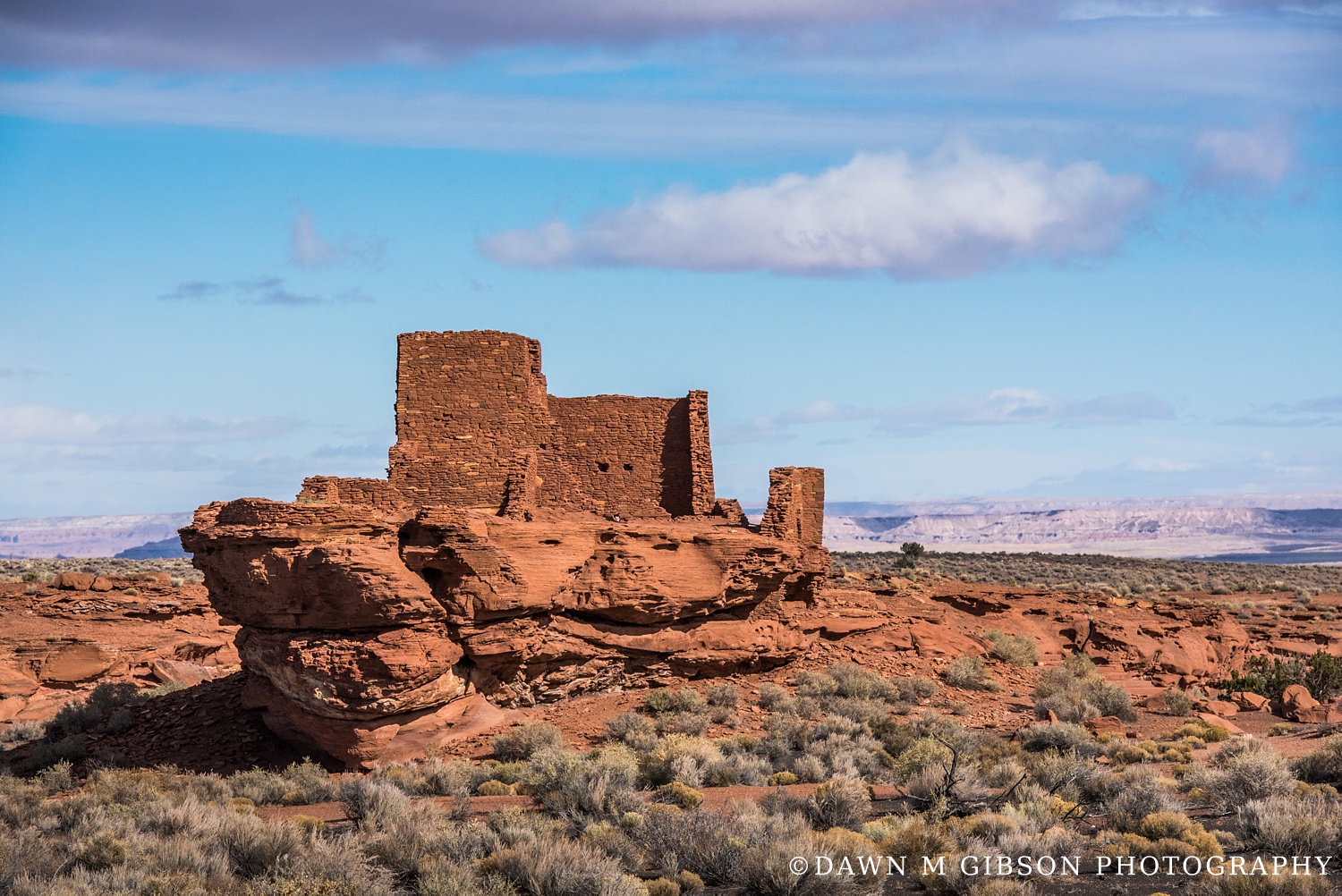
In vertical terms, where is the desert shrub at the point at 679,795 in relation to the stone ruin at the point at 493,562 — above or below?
below

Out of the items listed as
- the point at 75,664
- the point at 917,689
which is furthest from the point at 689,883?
the point at 75,664

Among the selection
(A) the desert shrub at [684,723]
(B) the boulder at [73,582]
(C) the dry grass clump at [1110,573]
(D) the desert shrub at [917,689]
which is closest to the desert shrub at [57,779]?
(A) the desert shrub at [684,723]

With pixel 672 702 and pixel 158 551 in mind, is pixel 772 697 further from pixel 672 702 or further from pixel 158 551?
pixel 158 551

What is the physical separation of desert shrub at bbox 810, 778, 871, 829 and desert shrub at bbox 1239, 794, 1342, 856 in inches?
153

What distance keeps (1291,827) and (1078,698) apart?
31.2 feet

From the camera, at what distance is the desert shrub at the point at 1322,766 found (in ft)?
49.6

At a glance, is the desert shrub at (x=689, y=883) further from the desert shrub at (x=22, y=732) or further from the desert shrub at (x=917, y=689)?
the desert shrub at (x=22, y=732)

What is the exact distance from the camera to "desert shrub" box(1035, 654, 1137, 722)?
803 inches

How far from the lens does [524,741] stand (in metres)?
17.2

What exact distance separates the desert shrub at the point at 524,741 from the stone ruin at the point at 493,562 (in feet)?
2.41

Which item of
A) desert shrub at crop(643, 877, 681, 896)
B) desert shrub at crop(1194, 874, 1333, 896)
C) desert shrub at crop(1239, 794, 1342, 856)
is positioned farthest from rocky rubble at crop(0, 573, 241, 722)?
desert shrub at crop(1194, 874, 1333, 896)

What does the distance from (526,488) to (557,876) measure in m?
10.4

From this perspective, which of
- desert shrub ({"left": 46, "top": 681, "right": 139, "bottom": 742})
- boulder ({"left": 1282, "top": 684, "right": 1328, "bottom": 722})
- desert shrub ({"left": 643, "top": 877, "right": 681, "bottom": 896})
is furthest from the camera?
boulder ({"left": 1282, "top": 684, "right": 1328, "bottom": 722})

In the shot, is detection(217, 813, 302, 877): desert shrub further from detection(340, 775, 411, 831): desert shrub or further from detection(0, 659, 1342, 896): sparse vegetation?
detection(340, 775, 411, 831): desert shrub
